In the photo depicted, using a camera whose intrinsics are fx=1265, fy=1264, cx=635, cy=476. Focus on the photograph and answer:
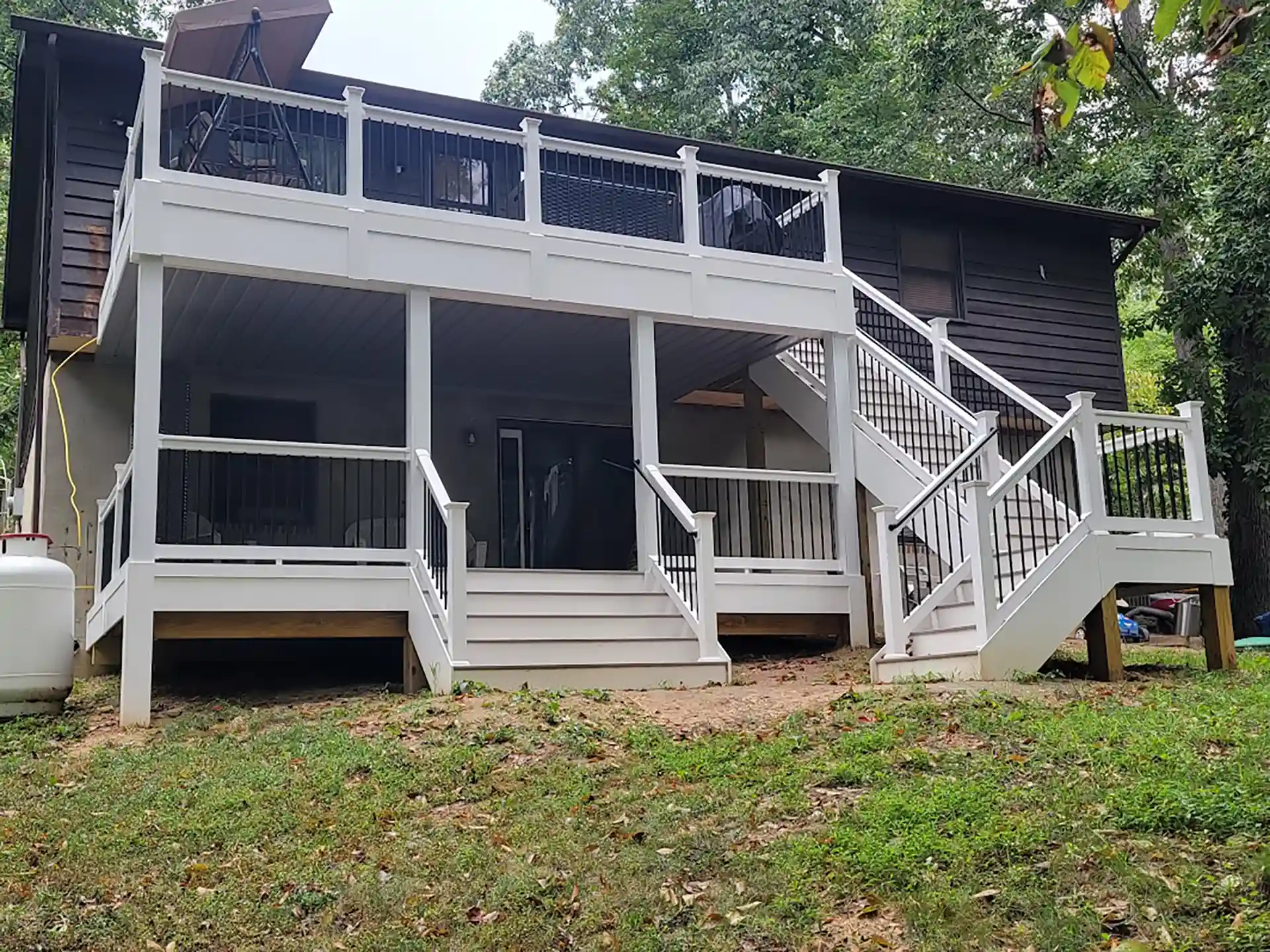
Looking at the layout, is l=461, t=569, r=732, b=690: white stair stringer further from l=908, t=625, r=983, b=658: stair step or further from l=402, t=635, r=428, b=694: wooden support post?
l=908, t=625, r=983, b=658: stair step

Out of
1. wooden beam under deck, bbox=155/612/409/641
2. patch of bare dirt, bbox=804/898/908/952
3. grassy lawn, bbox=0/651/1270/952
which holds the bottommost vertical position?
patch of bare dirt, bbox=804/898/908/952

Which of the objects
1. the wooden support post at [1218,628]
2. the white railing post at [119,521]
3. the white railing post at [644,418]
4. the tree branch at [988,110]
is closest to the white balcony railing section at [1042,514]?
the wooden support post at [1218,628]

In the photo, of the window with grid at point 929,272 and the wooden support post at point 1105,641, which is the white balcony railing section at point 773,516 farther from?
the window with grid at point 929,272

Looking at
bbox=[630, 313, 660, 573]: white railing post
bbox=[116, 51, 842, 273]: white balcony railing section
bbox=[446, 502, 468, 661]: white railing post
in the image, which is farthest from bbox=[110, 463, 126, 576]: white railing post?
bbox=[630, 313, 660, 573]: white railing post

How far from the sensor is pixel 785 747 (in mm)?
6480

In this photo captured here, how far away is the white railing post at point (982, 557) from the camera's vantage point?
27.8 ft

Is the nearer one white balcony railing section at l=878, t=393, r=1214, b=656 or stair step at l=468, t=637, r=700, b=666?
white balcony railing section at l=878, t=393, r=1214, b=656

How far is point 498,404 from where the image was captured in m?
14.2

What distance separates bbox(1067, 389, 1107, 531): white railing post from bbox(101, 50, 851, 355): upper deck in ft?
10.7

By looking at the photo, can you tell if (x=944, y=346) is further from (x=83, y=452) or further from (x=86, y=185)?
(x=86, y=185)

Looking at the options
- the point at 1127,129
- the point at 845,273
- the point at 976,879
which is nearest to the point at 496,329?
the point at 845,273

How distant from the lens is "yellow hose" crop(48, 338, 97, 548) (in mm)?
11867

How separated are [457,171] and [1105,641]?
729cm

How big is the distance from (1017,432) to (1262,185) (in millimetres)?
4475
